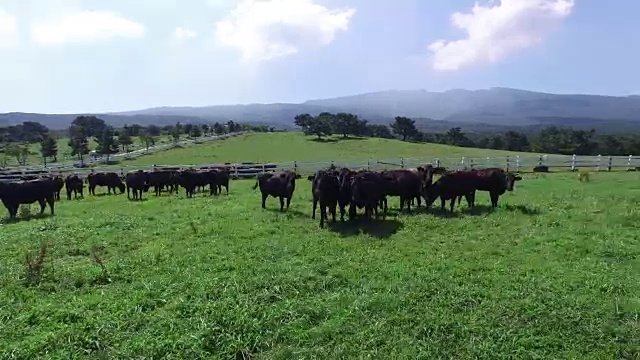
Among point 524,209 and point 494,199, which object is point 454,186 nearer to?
point 494,199

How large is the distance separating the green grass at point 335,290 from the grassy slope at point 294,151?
4205cm

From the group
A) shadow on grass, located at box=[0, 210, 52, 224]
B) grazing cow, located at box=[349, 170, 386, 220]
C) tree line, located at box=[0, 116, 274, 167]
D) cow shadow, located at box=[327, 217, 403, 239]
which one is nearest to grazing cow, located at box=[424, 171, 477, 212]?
grazing cow, located at box=[349, 170, 386, 220]

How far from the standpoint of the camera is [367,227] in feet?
43.9

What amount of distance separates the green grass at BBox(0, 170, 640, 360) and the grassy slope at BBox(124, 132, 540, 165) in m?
42.0

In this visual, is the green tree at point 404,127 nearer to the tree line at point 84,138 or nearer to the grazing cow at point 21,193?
the tree line at point 84,138

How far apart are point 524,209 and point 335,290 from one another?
8.60 metres

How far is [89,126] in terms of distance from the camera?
104 m

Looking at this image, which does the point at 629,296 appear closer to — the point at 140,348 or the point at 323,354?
the point at 323,354

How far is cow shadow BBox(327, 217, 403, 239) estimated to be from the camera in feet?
41.6

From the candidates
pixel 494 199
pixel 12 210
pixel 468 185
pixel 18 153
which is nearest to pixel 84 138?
pixel 18 153

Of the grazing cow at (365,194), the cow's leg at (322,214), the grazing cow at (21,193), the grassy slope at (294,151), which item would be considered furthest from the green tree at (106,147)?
the grazing cow at (365,194)

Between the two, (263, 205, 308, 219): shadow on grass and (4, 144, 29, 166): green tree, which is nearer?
(263, 205, 308, 219): shadow on grass

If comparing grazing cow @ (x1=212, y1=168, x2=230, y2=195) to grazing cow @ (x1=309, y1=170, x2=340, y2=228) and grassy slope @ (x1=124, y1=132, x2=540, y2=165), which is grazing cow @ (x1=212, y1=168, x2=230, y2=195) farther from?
grassy slope @ (x1=124, y1=132, x2=540, y2=165)

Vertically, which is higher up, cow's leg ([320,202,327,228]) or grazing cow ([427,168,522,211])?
grazing cow ([427,168,522,211])
